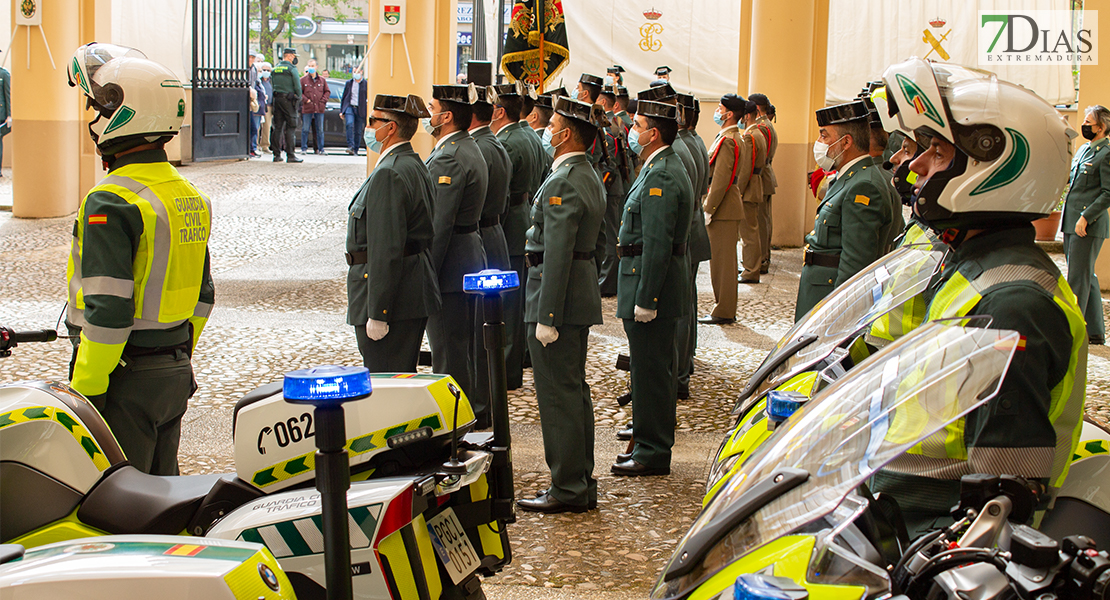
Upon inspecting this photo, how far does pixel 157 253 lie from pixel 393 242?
5.56ft

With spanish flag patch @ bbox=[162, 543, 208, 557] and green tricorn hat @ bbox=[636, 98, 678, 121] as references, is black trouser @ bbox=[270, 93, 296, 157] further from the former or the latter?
spanish flag patch @ bbox=[162, 543, 208, 557]

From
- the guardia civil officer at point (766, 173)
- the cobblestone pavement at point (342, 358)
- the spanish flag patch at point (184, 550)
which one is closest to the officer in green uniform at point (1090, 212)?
the cobblestone pavement at point (342, 358)

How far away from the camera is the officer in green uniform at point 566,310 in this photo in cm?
456

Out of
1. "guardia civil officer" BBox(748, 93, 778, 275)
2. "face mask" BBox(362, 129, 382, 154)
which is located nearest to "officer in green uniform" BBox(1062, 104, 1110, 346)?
"guardia civil officer" BBox(748, 93, 778, 275)

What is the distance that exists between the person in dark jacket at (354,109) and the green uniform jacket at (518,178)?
14409 mm

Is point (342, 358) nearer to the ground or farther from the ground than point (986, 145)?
nearer to the ground

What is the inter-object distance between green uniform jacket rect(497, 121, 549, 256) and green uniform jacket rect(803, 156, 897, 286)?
239 centimetres

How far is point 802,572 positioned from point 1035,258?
0.98 metres

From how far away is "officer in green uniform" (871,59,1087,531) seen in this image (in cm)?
195

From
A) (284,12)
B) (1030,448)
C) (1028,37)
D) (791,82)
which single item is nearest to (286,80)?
(791,82)

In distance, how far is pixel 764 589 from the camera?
1.40 metres

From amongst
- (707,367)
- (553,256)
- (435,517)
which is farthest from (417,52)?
(435,517)

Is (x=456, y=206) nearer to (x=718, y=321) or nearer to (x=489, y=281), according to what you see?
(x=489, y=281)

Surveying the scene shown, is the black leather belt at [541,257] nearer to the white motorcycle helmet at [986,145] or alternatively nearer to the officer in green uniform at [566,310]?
the officer in green uniform at [566,310]
